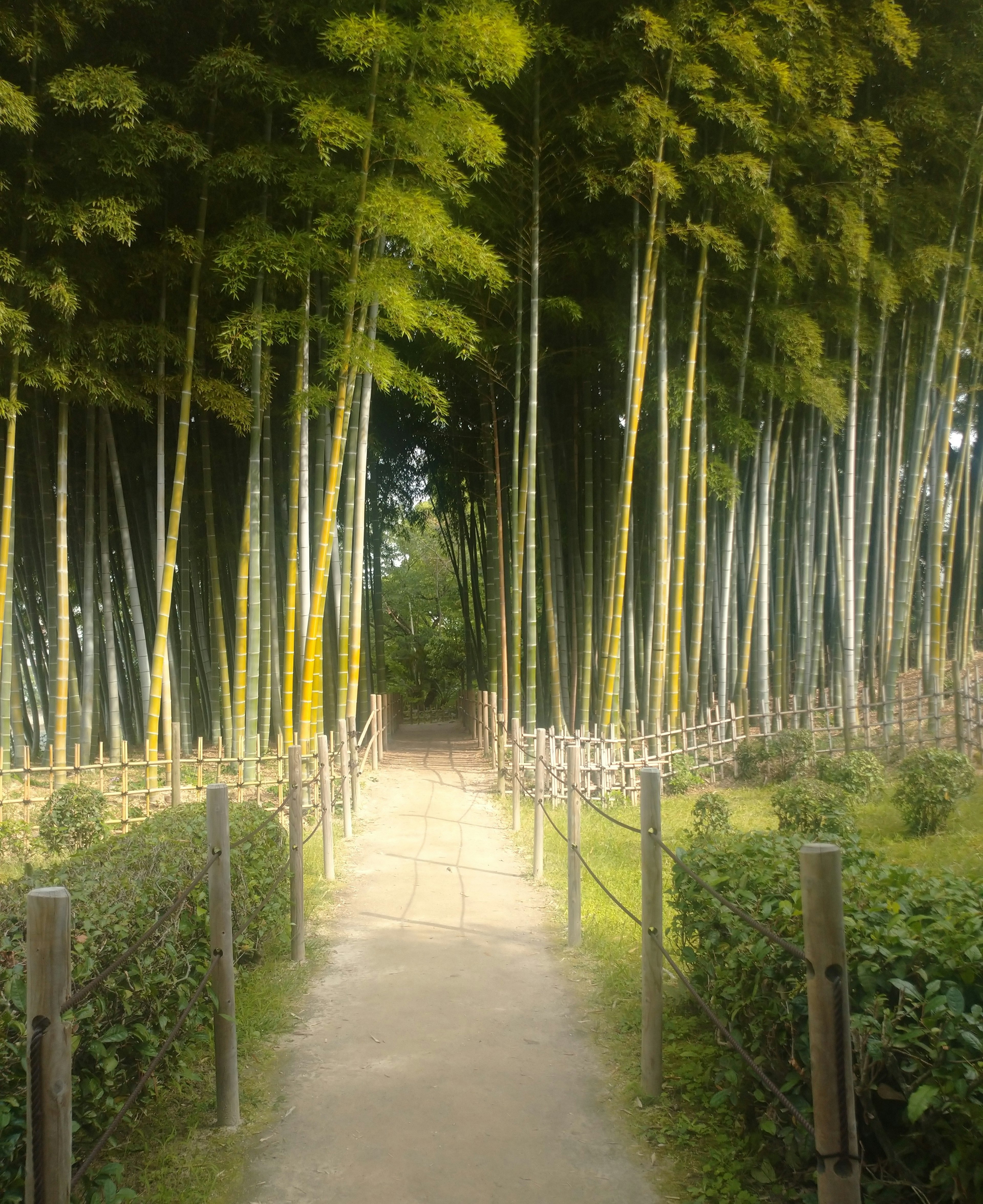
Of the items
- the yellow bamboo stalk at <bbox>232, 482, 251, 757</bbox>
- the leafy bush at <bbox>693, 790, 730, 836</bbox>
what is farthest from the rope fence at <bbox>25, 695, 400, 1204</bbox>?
the leafy bush at <bbox>693, 790, 730, 836</bbox>

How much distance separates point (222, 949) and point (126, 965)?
0.42m

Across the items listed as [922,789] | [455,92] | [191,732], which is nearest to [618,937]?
[922,789]

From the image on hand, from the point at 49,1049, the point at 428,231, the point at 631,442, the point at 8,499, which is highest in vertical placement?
the point at 428,231

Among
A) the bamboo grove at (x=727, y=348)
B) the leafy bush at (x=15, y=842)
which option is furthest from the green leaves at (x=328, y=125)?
the leafy bush at (x=15, y=842)

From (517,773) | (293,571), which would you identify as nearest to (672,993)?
(517,773)

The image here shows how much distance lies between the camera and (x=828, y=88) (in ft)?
23.9

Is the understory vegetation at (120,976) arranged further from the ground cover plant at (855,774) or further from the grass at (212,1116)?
the ground cover plant at (855,774)

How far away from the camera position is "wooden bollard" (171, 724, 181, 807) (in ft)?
19.8

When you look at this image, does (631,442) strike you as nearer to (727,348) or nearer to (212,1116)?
(727,348)

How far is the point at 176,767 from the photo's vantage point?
237 inches

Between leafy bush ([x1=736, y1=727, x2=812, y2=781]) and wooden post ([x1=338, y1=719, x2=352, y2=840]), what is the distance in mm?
3358

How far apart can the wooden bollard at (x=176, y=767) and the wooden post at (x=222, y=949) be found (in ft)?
11.7

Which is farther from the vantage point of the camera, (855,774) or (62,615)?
(62,615)

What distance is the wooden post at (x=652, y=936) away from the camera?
2.64 metres
